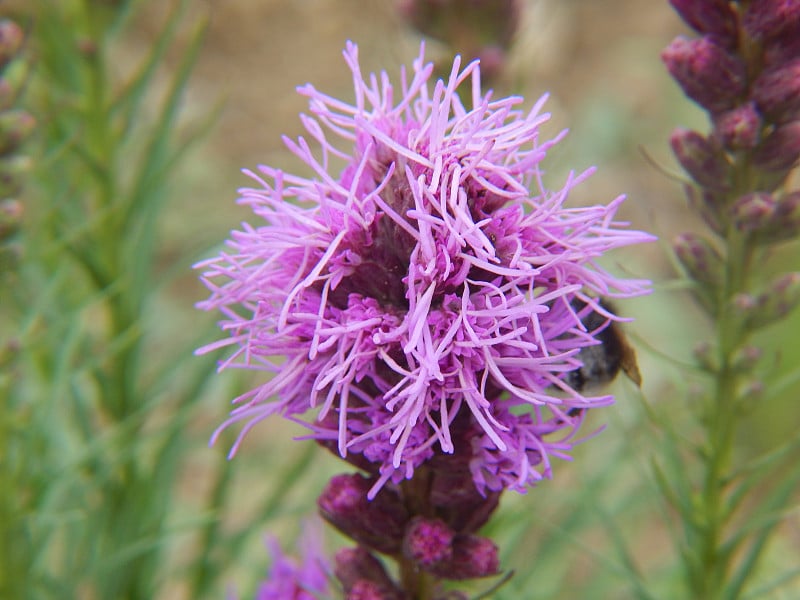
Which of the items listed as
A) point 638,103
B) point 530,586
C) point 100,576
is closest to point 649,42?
point 638,103

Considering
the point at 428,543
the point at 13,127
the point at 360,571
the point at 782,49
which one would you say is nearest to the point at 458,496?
the point at 428,543

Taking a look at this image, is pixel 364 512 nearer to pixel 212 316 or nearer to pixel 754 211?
pixel 754 211

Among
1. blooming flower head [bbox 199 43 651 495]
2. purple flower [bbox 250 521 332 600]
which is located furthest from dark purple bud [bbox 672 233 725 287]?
purple flower [bbox 250 521 332 600]

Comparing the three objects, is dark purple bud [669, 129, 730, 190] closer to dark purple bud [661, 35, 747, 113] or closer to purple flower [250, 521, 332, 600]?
dark purple bud [661, 35, 747, 113]

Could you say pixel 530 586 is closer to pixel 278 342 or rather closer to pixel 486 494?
pixel 486 494

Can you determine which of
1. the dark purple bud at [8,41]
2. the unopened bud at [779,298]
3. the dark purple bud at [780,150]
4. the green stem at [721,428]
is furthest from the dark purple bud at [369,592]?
the dark purple bud at [8,41]

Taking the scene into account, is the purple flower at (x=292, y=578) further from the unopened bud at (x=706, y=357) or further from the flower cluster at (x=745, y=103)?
the flower cluster at (x=745, y=103)
